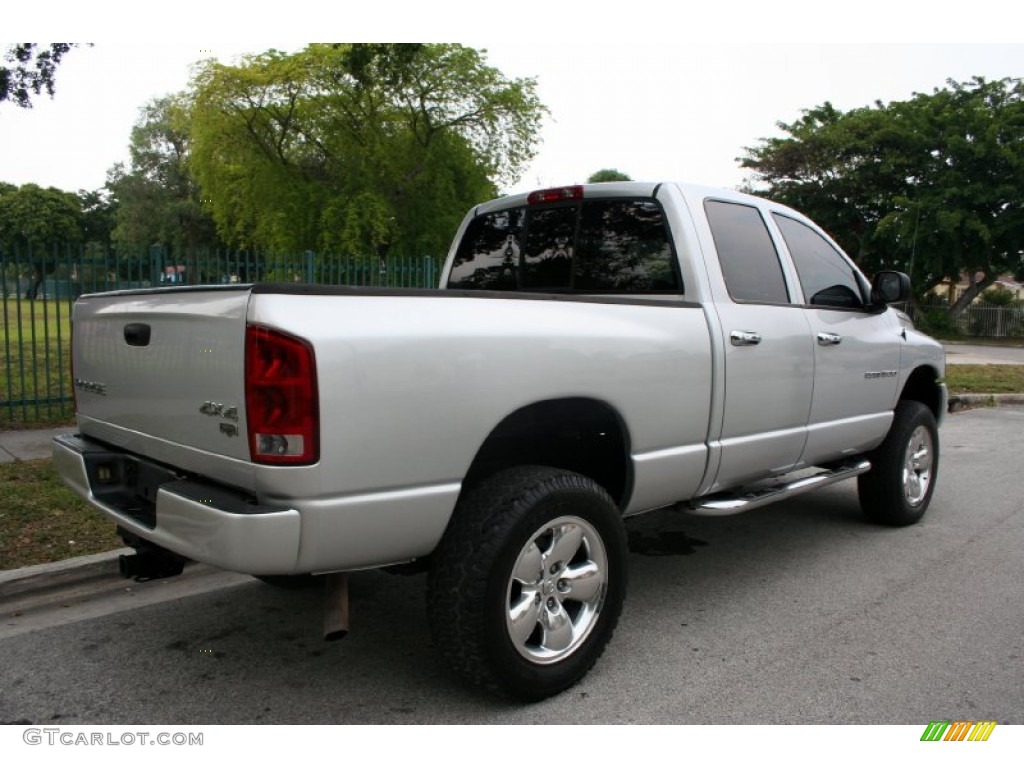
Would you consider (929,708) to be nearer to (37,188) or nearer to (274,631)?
Result: (274,631)

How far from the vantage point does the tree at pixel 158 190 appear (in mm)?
56562

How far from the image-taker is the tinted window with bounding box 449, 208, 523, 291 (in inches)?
175

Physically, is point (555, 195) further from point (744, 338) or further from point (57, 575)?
point (57, 575)

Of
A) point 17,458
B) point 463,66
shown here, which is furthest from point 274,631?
point 463,66

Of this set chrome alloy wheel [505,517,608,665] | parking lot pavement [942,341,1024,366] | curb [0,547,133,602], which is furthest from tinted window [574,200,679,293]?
parking lot pavement [942,341,1024,366]

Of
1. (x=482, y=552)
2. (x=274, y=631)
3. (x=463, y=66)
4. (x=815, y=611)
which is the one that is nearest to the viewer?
(x=482, y=552)

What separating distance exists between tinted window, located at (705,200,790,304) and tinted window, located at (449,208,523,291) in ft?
3.55

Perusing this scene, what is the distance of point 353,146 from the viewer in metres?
25.4

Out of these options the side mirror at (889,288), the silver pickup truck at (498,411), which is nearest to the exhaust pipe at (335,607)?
the silver pickup truck at (498,411)

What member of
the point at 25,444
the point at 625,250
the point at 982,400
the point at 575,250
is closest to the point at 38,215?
the point at 25,444

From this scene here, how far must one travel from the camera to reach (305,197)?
25.7 metres

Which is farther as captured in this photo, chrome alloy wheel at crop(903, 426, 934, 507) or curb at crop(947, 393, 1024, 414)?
curb at crop(947, 393, 1024, 414)

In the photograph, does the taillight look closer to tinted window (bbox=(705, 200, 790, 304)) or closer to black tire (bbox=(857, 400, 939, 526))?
tinted window (bbox=(705, 200, 790, 304))

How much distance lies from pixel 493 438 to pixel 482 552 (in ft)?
1.45
